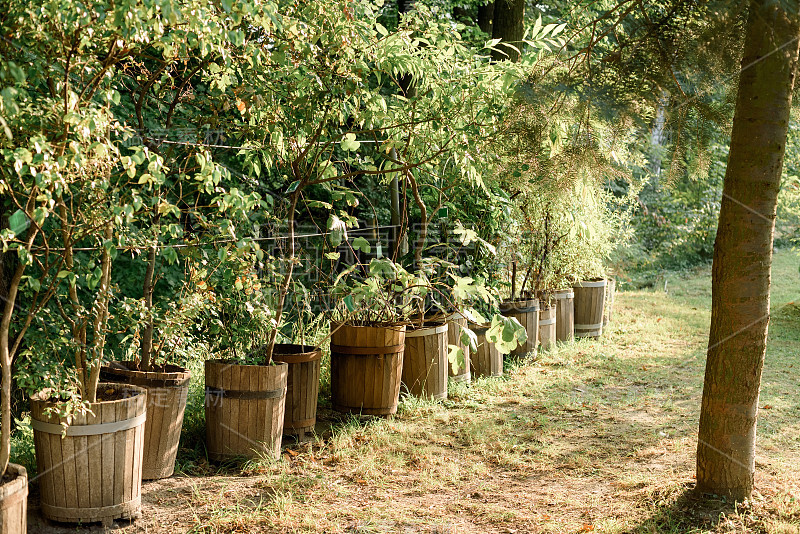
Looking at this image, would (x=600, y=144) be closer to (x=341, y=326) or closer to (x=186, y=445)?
(x=341, y=326)

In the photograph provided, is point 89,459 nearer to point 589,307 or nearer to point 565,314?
point 565,314

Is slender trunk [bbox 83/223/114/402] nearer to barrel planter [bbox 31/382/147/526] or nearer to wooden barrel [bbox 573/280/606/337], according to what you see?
barrel planter [bbox 31/382/147/526]

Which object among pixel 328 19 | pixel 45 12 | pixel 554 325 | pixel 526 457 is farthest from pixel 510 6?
pixel 45 12

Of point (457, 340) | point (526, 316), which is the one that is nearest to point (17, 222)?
point (457, 340)

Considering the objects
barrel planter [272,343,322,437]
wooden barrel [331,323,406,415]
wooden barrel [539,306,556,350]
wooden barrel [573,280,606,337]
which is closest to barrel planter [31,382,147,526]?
barrel planter [272,343,322,437]

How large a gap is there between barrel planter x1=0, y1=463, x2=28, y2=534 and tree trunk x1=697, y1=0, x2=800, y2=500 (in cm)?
303

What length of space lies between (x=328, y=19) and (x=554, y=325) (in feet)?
14.9

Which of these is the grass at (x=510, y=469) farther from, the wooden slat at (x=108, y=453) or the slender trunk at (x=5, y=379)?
the slender trunk at (x=5, y=379)

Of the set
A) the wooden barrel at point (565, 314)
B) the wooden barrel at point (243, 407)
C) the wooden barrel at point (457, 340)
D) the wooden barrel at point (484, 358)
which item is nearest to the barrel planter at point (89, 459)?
the wooden barrel at point (243, 407)

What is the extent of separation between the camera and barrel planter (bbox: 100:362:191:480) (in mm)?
3928

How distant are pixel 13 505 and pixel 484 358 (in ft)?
13.9

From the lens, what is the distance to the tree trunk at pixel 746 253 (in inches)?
130

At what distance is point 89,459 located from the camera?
131 inches

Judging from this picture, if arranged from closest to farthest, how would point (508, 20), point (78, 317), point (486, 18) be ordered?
1. point (78, 317)
2. point (508, 20)
3. point (486, 18)
